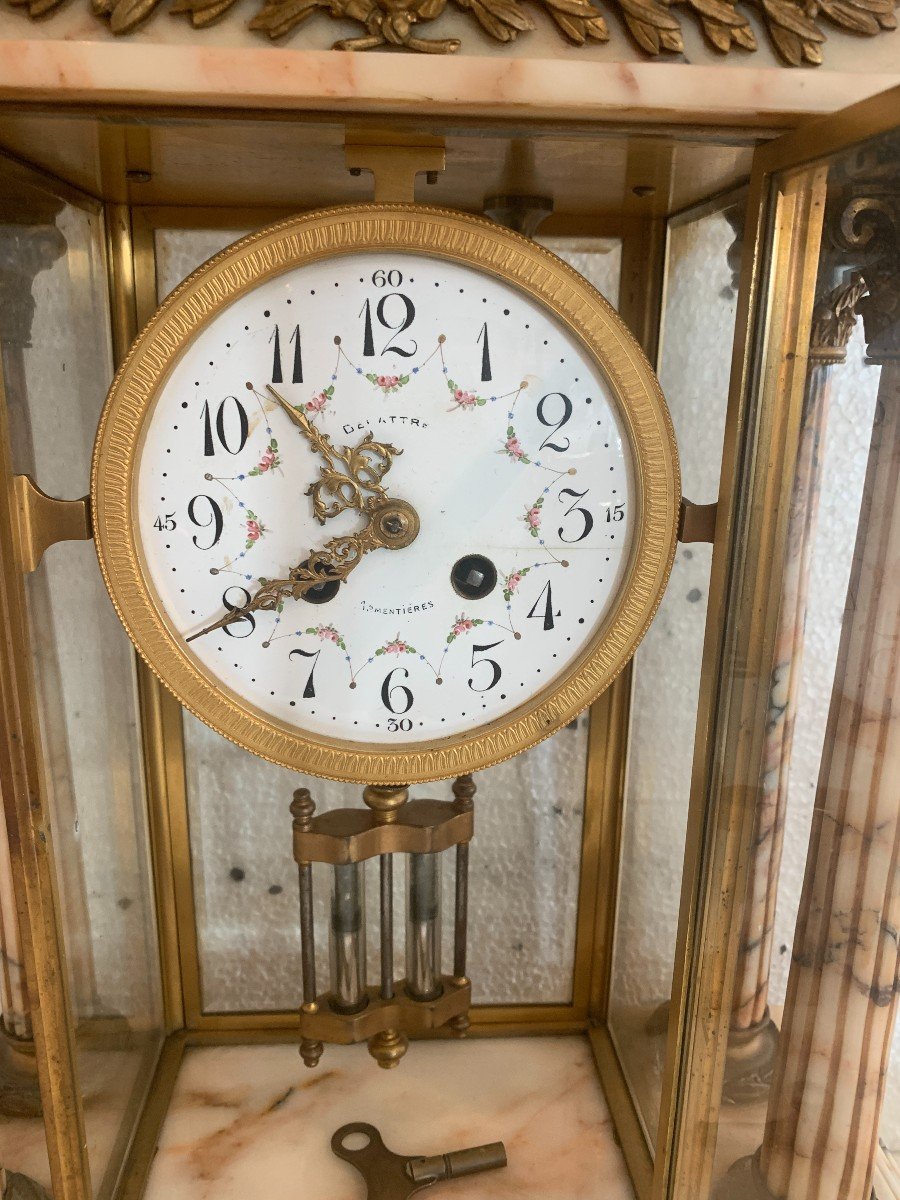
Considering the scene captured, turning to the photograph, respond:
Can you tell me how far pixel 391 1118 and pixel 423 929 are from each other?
258mm

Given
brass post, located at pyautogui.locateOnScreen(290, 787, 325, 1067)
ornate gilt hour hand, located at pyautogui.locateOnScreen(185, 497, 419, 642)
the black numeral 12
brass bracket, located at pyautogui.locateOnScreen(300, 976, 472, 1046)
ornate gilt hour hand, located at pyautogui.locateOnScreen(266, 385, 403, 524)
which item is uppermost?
the black numeral 12

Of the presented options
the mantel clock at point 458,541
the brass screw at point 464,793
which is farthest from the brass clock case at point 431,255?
the brass screw at point 464,793

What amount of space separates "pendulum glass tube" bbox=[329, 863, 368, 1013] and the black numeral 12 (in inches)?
16.6

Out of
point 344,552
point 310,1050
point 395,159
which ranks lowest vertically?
point 310,1050

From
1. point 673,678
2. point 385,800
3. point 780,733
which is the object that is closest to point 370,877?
point 385,800

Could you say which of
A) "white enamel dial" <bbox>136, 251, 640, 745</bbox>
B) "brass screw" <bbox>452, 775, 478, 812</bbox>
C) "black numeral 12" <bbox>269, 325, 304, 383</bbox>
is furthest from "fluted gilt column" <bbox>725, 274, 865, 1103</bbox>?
"black numeral 12" <bbox>269, 325, 304, 383</bbox>

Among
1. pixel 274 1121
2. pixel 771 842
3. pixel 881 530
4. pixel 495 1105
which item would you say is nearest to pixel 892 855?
pixel 771 842

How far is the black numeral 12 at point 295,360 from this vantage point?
0.67 metres

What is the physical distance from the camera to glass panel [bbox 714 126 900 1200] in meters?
0.63

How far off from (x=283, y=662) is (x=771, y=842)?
1.30 feet

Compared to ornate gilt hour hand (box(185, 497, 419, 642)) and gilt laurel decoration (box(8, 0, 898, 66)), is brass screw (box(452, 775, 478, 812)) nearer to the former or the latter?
ornate gilt hour hand (box(185, 497, 419, 642))

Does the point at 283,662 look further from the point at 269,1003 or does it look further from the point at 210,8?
the point at 269,1003

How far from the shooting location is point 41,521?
26.4 inches

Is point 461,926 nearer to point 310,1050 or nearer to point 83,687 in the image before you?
point 310,1050
